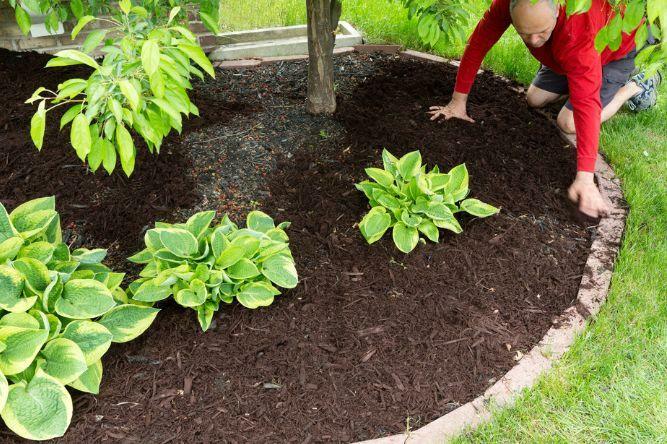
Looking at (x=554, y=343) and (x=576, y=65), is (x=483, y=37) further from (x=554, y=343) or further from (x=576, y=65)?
(x=554, y=343)

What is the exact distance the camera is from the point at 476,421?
2.08 meters

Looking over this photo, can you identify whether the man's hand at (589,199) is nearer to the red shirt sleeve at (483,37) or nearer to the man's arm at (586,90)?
the man's arm at (586,90)

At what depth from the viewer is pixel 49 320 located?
2.04 m

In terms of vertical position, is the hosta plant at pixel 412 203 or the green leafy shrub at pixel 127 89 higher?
the green leafy shrub at pixel 127 89

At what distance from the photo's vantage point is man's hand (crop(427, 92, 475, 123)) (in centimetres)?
355

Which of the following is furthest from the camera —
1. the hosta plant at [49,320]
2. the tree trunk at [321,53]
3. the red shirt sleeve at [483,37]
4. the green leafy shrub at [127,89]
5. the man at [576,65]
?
the tree trunk at [321,53]

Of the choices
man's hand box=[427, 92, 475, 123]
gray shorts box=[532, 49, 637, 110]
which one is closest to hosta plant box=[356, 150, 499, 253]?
man's hand box=[427, 92, 475, 123]

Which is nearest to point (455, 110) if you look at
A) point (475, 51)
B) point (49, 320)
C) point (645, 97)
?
point (475, 51)

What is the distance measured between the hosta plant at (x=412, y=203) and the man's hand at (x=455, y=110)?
0.79 metres

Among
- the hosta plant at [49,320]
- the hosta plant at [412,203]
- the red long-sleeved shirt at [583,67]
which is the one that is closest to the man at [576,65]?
the red long-sleeved shirt at [583,67]

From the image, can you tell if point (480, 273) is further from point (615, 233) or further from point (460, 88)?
point (460, 88)

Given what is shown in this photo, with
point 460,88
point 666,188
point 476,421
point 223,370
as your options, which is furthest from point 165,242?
point 666,188

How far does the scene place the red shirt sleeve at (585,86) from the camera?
2.79 m

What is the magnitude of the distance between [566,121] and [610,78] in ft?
1.15
